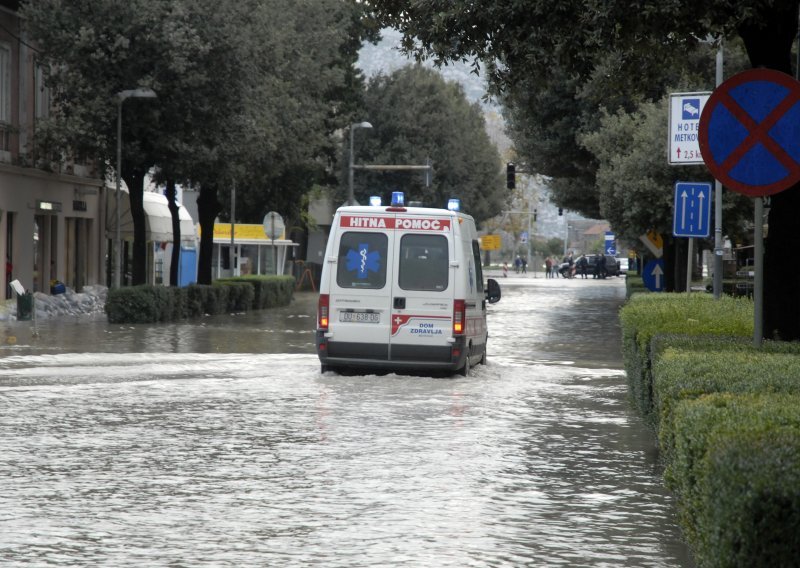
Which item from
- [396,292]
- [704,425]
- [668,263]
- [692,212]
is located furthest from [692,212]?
[704,425]

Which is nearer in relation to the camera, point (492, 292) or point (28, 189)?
point (492, 292)

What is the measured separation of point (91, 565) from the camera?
7.07 m

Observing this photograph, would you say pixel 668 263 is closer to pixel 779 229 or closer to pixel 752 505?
pixel 779 229

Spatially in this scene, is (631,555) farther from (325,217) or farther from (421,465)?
(325,217)

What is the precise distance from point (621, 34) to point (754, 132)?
3.61 m

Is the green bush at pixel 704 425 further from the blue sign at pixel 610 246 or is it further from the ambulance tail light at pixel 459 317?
the blue sign at pixel 610 246

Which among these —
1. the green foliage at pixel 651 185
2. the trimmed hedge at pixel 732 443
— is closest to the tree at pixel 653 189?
the green foliage at pixel 651 185

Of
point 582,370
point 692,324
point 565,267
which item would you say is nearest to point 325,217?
point 565,267

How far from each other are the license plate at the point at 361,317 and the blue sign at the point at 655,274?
1621 cm

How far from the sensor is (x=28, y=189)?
3931cm

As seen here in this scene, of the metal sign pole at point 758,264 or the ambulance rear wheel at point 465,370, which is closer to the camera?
the metal sign pole at point 758,264

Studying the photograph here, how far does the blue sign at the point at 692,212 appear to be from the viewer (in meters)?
21.0

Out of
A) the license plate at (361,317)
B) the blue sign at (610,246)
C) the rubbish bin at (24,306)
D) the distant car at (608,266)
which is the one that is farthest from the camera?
the blue sign at (610,246)

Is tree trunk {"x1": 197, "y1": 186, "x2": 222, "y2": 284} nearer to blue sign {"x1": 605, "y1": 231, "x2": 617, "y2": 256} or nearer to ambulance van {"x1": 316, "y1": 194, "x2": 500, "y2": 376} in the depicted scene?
ambulance van {"x1": 316, "y1": 194, "x2": 500, "y2": 376}
